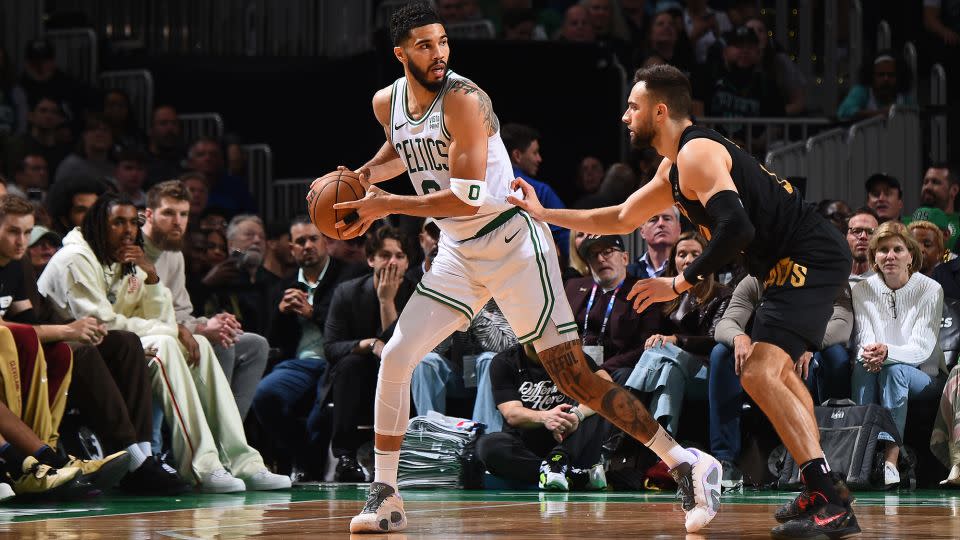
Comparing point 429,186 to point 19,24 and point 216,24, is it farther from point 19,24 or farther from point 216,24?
point 216,24

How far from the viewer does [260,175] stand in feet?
45.2

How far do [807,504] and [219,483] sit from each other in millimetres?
4017

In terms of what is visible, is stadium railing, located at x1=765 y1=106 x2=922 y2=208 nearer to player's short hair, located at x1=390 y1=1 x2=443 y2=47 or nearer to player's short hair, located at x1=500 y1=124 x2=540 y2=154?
player's short hair, located at x1=500 y1=124 x2=540 y2=154

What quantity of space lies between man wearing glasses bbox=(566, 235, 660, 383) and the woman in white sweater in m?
1.23

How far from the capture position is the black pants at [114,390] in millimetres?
7703

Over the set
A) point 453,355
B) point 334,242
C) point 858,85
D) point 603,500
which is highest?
point 858,85

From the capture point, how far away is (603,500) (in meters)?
7.16

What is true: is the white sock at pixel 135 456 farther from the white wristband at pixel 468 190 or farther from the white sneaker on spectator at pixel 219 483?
the white wristband at pixel 468 190

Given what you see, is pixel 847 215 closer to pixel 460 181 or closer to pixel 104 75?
pixel 460 181

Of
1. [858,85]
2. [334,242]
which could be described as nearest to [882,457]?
[334,242]

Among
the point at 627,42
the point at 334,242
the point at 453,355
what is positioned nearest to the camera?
the point at 453,355

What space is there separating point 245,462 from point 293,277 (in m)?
1.80

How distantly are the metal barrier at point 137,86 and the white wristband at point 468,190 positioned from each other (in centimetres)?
936

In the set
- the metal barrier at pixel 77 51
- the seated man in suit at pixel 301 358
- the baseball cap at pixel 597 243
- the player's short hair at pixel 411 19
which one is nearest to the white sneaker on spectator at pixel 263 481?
the seated man in suit at pixel 301 358
